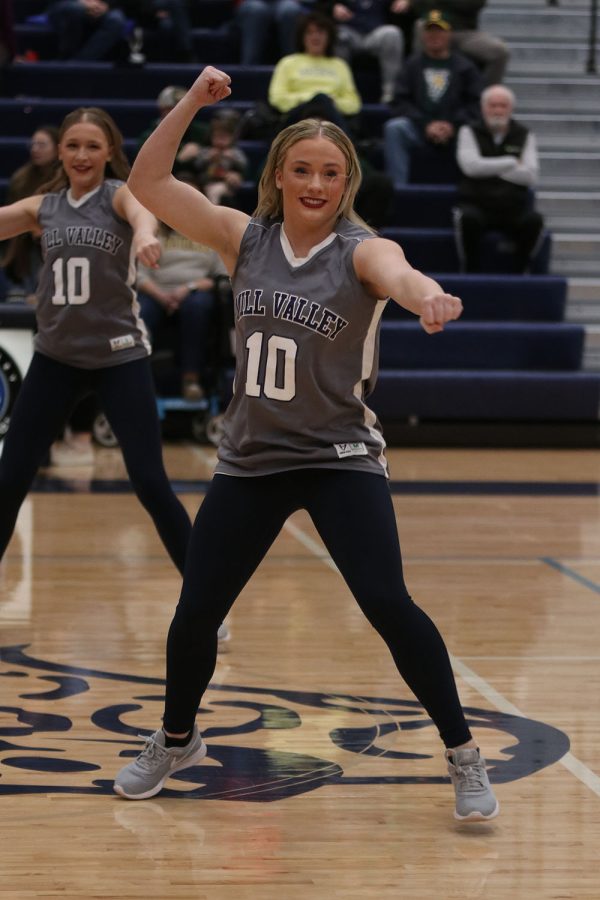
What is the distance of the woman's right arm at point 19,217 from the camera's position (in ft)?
→ 16.1

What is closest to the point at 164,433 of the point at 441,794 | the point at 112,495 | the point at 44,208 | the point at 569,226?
the point at 112,495

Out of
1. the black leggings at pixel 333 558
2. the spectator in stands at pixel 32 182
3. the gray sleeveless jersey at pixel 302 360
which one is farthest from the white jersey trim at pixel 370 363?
the spectator in stands at pixel 32 182

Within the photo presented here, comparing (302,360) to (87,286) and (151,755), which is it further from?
(87,286)

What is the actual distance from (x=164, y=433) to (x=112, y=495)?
7.86 feet

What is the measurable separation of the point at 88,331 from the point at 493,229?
23.2 ft

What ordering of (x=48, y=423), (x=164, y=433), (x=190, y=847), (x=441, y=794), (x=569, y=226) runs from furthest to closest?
(x=569, y=226) → (x=164, y=433) → (x=48, y=423) → (x=441, y=794) → (x=190, y=847)

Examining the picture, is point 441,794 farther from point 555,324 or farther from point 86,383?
point 555,324

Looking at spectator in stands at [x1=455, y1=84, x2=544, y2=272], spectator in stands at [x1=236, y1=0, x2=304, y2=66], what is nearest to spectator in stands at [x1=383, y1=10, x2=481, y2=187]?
spectator in stands at [x1=455, y1=84, x2=544, y2=272]

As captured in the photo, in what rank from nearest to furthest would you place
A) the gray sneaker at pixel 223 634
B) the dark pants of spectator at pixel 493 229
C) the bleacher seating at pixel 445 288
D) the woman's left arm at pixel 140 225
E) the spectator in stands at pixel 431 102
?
the woman's left arm at pixel 140 225
the gray sneaker at pixel 223 634
the bleacher seating at pixel 445 288
the dark pants of spectator at pixel 493 229
the spectator in stands at pixel 431 102

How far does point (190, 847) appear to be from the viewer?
3.34 m

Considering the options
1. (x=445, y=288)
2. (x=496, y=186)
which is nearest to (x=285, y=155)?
(x=445, y=288)

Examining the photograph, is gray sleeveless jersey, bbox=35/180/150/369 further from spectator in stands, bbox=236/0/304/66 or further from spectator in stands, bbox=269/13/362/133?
spectator in stands, bbox=236/0/304/66

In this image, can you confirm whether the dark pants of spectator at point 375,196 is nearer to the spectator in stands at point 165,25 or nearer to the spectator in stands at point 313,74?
A: the spectator in stands at point 313,74

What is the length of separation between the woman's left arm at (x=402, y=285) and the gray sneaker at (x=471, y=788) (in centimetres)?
102
